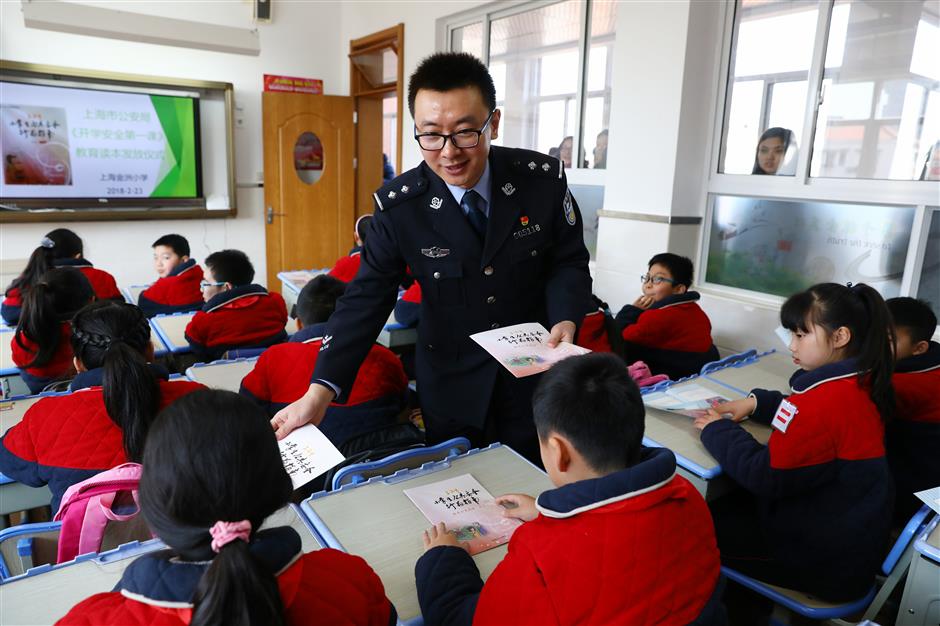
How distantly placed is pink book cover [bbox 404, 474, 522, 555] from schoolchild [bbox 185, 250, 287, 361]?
5.33 feet

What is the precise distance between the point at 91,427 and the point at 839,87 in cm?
334

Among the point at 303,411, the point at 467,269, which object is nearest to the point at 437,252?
the point at 467,269

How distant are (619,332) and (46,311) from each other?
84.7 inches

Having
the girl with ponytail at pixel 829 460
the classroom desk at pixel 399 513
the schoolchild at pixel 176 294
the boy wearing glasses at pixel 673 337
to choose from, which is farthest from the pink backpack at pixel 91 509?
the schoolchild at pixel 176 294

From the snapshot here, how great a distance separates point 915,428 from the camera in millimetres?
1807

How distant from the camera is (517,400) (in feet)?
5.30

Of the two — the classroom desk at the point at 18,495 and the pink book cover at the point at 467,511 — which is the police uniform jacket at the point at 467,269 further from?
the classroom desk at the point at 18,495

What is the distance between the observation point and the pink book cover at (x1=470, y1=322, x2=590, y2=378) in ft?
4.30

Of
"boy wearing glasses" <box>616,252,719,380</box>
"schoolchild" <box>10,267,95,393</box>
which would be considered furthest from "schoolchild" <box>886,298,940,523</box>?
"schoolchild" <box>10,267,95,393</box>

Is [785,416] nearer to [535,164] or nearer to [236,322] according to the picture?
[535,164]

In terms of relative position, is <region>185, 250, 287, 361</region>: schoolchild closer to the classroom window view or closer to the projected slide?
the classroom window view

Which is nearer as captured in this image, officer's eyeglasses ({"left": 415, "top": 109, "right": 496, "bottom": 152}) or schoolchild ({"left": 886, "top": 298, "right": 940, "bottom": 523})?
officer's eyeglasses ({"left": 415, "top": 109, "right": 496, "bottom": 152})

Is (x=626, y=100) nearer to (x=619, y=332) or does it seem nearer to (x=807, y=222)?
(x=807, y=222)

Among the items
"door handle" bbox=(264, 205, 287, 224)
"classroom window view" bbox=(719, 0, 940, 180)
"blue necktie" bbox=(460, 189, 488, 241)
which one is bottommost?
"door handle" bbox=(264, 205, 287, 224)
